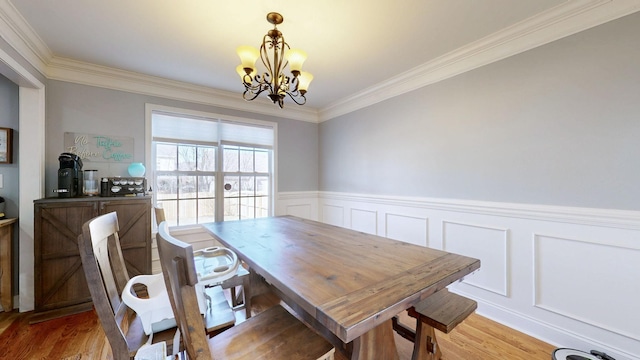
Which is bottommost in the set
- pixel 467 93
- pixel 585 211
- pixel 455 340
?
pixel 455 340

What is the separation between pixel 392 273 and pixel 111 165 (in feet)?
10.4

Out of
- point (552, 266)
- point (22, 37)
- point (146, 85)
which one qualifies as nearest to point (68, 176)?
point (22, 37)

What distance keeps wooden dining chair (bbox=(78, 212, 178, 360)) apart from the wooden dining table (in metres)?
0.57

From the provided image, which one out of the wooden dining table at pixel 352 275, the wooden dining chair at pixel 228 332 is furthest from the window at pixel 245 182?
the wooden dining chair at pixel 228 332

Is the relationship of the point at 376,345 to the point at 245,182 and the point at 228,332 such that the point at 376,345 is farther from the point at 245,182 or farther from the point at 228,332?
the point at 245,182

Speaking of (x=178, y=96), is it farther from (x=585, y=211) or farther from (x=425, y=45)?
(x=585, y=211)

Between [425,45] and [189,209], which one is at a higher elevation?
[425,45]

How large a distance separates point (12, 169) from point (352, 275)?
3.33 m

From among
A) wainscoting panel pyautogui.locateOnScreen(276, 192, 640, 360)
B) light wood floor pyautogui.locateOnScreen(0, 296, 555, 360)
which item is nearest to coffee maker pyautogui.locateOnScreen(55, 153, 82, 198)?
light wood floor pyautogui.locateOnScreen(0, 296, 555, 360)

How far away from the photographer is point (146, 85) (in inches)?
112

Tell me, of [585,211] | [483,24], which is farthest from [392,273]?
[483,24]

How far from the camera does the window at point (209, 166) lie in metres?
3.02

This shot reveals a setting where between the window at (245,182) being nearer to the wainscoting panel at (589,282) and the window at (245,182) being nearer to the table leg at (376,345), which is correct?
the table leg at (376,345)

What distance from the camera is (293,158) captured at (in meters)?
4.04
